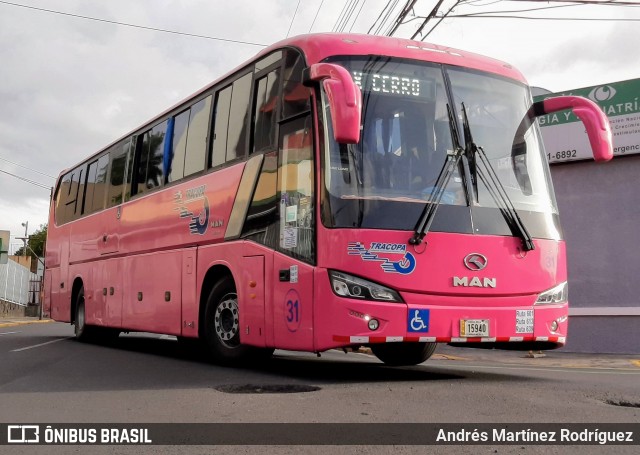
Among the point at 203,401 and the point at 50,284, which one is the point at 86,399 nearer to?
the point at 203,401

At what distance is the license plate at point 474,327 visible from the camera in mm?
7121

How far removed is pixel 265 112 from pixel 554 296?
3760mm

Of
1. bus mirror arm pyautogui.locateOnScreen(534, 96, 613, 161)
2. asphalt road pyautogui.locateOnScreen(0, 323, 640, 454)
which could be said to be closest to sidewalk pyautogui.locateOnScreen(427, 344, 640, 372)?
asphalt road pyautogui.locateOnScreen(0, 323, 640, 454)

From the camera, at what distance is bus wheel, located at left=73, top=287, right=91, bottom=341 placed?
1523cm

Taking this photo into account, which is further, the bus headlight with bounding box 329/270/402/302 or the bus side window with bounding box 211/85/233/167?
the bus side window with bounding box 211/85/233/167

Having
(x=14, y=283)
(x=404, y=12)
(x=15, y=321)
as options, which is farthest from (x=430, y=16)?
(x=14, y=283)

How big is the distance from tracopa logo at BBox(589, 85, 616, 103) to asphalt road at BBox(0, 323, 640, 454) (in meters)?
5.97

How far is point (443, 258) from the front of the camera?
23.6 ft

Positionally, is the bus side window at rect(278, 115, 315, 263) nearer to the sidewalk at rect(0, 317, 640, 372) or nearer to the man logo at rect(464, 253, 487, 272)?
the man logo at rect(464, 253, 487, 272)

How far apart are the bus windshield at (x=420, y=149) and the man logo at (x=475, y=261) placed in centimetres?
30

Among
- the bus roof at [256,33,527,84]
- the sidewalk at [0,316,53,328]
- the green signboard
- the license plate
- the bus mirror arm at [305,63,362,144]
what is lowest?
the license plate

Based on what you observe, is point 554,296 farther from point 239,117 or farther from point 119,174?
point 119,174

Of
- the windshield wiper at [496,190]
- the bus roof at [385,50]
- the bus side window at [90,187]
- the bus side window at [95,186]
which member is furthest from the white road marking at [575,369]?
the bus side window at [90,187]

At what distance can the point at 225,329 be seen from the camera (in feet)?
29.9
